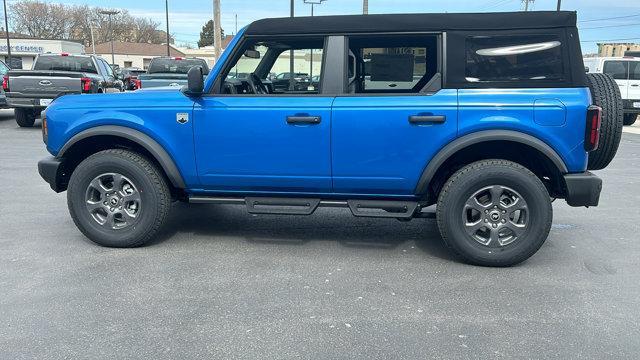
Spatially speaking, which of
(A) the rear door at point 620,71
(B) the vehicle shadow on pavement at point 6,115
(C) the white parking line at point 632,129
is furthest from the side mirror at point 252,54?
(A) the rear door at point 620,71

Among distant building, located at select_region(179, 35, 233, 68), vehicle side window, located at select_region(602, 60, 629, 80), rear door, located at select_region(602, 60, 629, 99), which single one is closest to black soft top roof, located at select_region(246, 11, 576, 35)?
rear door, located at select_region(602, 60, 629, 99)

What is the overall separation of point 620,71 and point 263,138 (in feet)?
54.3

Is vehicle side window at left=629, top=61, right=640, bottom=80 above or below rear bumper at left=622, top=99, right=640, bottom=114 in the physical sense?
above

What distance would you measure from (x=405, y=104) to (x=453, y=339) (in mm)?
1807

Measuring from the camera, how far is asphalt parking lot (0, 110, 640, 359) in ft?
9.87

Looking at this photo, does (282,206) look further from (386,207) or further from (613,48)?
(613,48)

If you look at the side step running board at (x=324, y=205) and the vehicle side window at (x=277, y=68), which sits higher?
the vehicle side window at (x=277, y=68)

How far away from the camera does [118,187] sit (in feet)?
14.9

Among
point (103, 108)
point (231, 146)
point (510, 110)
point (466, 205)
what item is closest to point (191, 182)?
point (231, 146)

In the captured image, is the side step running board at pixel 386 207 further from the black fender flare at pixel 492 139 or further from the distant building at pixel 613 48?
the distant building at pixel 613 48

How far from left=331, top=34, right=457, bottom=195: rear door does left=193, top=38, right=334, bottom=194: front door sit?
4.9 inches

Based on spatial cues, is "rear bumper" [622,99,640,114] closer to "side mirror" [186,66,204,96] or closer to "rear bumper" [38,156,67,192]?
"side mirror" [186,66,204,96]

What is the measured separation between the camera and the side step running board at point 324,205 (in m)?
4.29

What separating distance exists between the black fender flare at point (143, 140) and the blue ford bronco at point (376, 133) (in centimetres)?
1
